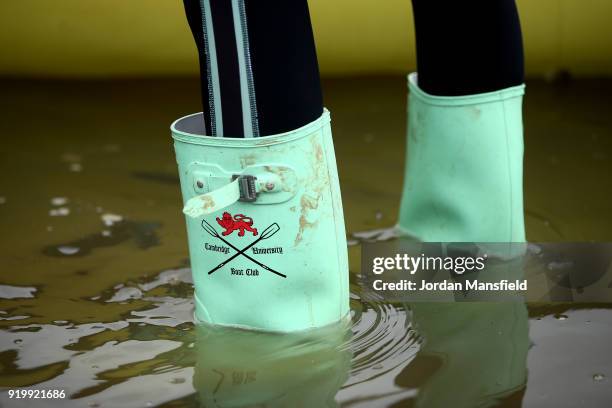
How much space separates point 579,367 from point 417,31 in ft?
1.63

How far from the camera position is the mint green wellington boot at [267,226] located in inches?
37.9

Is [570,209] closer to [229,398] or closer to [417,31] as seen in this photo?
[417,31]

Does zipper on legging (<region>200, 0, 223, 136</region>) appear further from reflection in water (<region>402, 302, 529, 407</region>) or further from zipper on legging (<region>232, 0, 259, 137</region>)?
reflection in water (<region>402, 302, 529, 407</region>)

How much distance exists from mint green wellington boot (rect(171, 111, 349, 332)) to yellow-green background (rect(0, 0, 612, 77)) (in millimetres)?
1137

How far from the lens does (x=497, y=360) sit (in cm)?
99

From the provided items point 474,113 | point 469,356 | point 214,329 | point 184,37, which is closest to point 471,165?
point 474,113

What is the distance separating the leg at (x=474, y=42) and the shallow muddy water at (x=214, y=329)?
279 millimetres

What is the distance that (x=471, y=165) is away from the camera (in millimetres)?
1190

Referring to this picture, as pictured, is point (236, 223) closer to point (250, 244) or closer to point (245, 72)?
point (250, 244)

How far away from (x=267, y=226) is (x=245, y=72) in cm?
16

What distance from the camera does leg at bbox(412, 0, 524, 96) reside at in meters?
1.17

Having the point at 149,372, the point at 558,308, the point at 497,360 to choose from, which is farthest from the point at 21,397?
the point at 558,308

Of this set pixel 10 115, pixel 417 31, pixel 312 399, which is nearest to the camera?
pixel 312 399

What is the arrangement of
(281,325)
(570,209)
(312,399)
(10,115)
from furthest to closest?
(10,115) < (570,209) < (281,325) < (312,399)
